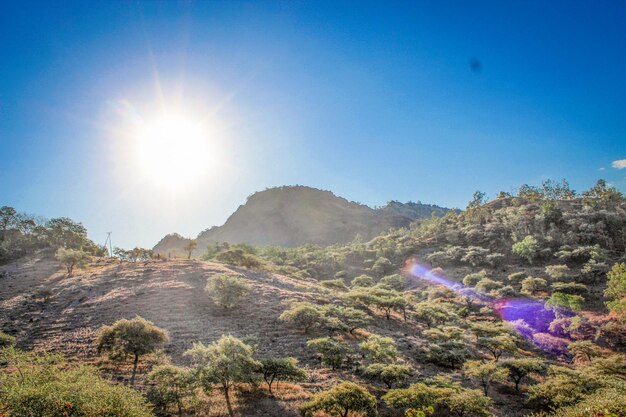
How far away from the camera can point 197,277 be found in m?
51.4

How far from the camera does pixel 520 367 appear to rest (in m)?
23.5

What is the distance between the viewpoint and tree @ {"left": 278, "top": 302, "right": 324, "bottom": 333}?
32.2 meters

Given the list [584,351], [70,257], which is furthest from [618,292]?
[70,257]

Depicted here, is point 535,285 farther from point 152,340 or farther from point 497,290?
point 152,340

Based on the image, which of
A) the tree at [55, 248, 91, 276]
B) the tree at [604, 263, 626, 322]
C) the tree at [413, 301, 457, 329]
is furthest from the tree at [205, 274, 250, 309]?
the tree at [604, 263, 626, 322]

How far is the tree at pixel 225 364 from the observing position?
18406mm

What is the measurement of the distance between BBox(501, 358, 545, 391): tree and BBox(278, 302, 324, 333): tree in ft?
56.0

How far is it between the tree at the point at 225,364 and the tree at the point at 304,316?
1229 centimetres

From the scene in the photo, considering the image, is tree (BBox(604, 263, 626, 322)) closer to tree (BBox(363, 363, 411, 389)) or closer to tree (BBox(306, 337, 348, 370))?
tree (BBox(363, 363, 411, 389))

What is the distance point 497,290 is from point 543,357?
20.8 m

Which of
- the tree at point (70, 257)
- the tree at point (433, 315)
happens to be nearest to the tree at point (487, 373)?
the tree at point (433, 315)

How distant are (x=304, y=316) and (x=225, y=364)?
51.7 feet

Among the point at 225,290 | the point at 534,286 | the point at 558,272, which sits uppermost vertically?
the point at 225,290

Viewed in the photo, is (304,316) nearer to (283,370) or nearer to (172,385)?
(283,370)
